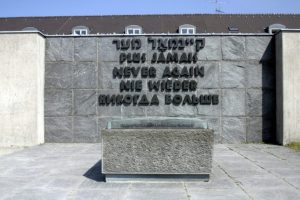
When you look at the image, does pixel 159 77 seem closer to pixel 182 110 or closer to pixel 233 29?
pixel 182 110

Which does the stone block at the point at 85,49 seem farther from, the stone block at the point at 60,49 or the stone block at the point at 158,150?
the stone block at the point at 158,150

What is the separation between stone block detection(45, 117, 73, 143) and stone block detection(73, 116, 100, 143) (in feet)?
0.64

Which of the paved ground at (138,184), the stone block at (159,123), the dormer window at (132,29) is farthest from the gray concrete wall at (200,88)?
the dormer window at (132,29)

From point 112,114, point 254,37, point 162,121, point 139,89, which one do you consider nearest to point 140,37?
point 139,89

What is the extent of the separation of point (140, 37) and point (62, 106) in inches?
117

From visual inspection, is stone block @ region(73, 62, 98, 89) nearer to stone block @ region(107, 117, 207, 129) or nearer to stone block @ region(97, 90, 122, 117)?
stone block @ region(97, 90, 122, 117)

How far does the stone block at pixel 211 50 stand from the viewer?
13055 millimetres

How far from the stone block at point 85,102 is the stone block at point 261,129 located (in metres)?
4.41

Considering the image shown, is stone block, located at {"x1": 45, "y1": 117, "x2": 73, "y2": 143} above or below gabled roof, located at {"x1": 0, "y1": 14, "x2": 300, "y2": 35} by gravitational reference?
below

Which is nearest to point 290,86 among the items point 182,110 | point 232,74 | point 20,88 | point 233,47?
point 232,74

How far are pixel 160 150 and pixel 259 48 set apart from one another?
727 centimetres

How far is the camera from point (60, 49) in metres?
13.2

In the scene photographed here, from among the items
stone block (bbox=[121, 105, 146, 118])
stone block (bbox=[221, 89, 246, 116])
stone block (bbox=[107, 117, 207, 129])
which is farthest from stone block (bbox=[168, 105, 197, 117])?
stone block (bbox=[107, 117, 207, 129])

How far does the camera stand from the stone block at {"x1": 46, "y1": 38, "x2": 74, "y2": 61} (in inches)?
520
